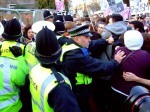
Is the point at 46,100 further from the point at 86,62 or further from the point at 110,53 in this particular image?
the point at 110,53

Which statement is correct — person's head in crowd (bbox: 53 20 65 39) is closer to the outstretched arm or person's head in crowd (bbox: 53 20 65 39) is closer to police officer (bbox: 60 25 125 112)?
police officer (bbox: 60 25 125 112)

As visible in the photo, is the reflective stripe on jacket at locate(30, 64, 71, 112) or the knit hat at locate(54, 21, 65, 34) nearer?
the reflective stripe on jacket at locate(30, 64, 71, 112)

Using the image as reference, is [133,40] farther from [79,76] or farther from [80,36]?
[79,76]

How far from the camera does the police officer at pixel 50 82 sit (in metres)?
2.31

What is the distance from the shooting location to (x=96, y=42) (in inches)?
177

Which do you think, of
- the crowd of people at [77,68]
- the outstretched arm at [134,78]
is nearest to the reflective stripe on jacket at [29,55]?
the crowd of people at [77,68]

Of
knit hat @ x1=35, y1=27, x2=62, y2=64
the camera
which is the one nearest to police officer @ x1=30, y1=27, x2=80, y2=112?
knit hat @ x1=35, y1=27, x2=62, y2=64

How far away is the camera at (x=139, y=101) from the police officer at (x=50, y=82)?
80 cm

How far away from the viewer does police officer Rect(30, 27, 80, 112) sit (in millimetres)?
2311

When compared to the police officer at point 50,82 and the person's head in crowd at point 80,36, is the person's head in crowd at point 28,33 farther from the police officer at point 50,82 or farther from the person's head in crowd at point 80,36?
A: the police officer at point 50,82

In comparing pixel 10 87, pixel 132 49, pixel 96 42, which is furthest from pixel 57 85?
pixel 96 42

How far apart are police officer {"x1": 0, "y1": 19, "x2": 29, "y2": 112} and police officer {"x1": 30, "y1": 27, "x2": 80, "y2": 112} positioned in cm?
66

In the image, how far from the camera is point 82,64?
3.52 metres

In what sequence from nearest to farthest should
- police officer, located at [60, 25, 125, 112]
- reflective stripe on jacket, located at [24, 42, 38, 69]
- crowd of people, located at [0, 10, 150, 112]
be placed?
1. crowd of people, located at [0, 10, 150, 112]
2. police officer, located at [60, 25, 125, 112]
3. reflective stripe on jacket, located at [24, 42, 38, 69]
